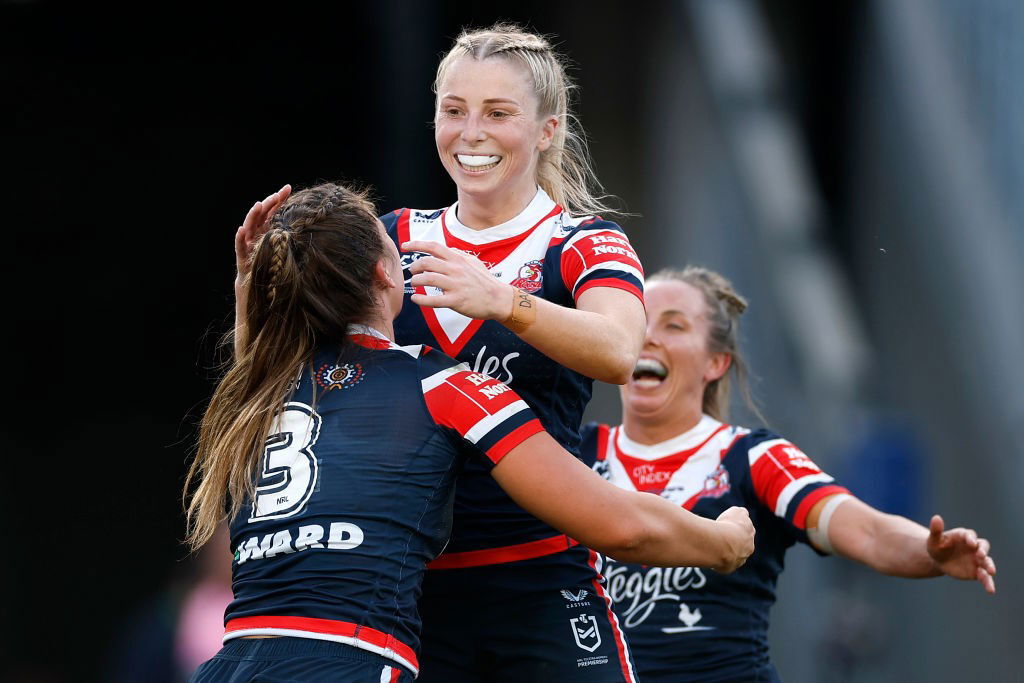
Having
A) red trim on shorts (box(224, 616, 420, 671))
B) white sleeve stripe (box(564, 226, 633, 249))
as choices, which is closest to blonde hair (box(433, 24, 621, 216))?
white sleeve stripe (box(564, 226, 633, 249))

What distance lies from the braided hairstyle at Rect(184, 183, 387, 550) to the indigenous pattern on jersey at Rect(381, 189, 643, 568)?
16.1 inches

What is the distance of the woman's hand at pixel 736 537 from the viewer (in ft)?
10.1

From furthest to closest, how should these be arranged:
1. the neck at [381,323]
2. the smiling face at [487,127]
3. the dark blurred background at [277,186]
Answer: the dark blurred background at [277,186] → the smiling face at [487,127] → the neck at [381,323]

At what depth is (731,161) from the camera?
9.69m

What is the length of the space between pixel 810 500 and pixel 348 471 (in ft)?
5.21

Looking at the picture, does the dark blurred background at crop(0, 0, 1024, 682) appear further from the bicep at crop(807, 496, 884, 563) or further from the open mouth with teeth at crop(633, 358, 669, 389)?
the bicep at crop(807, 496, 884, 563)

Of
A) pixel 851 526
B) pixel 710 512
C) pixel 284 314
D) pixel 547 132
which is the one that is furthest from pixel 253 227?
pixel 851 526

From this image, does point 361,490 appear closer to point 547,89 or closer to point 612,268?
point 612,268

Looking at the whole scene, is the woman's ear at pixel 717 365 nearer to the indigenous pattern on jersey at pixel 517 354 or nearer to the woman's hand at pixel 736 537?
the indigenous pattern on jersey at pixel 517 354

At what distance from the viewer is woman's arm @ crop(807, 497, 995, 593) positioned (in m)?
3.56

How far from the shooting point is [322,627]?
9.04 feet

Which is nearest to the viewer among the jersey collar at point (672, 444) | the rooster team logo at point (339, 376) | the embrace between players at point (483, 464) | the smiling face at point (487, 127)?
the embrace between players at point (483, 464)

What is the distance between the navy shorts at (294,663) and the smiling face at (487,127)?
1273 millimetres

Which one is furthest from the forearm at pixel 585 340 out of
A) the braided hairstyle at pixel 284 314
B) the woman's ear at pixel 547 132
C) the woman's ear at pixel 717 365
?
the woman's ear at pixel 717 365
